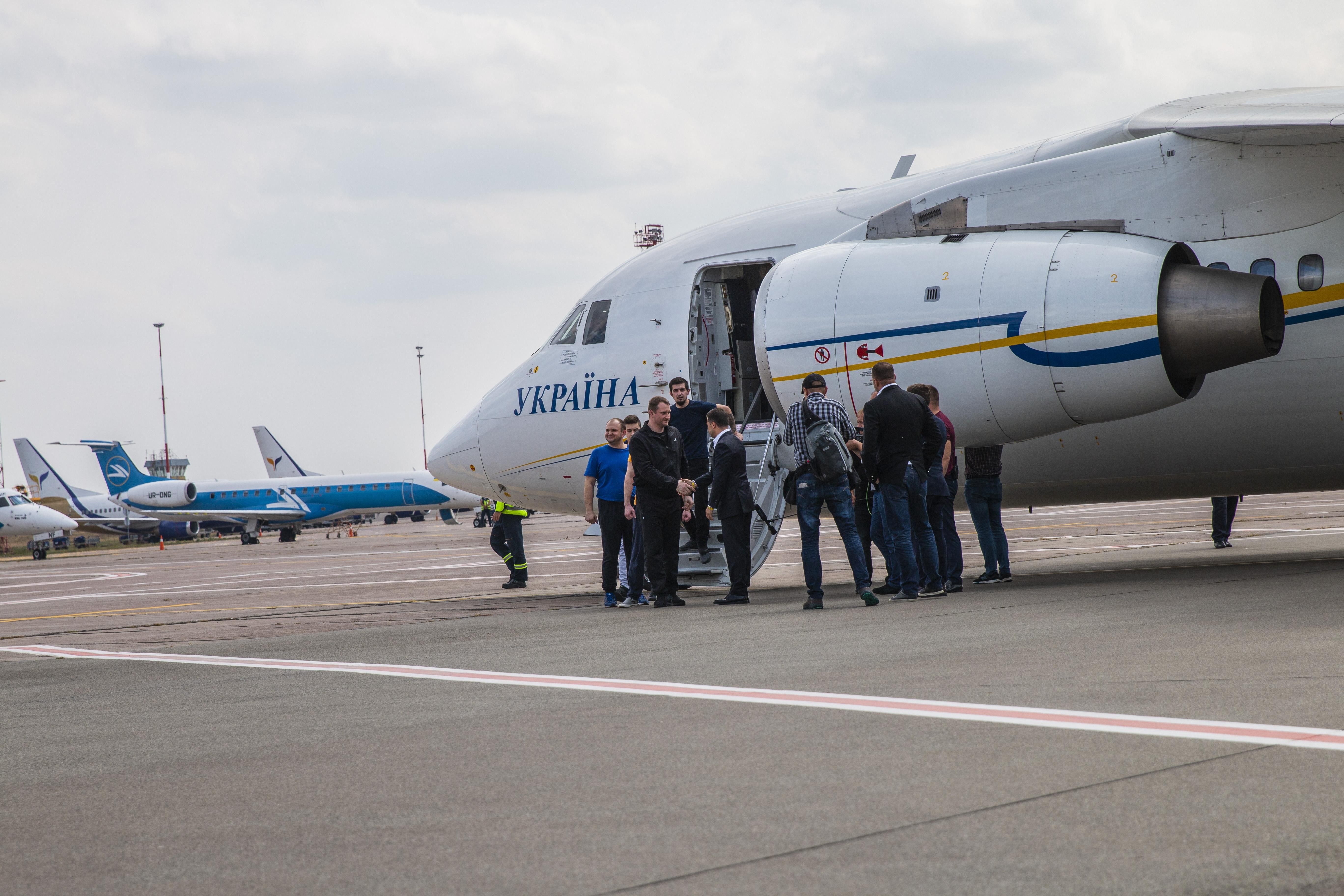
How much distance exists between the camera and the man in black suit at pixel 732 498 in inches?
412

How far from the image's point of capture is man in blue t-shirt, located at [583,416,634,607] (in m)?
11.9

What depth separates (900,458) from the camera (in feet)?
32.1

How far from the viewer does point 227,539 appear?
2667 inches

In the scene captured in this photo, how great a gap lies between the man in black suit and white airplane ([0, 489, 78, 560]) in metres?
38.8

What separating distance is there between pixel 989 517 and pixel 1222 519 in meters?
6.03

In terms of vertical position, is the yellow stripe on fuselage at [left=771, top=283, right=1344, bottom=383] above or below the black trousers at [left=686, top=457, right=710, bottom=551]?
above

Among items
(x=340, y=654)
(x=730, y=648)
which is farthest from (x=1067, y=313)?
(x=340, y=654)

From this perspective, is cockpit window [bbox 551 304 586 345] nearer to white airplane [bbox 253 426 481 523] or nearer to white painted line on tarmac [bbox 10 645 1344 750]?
white painted line on tarmac [bbox 10 645 1344 750]

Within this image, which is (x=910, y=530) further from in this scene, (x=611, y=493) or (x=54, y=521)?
(x=54, y=521)

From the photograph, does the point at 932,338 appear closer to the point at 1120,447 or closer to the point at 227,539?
the point at 1120,447

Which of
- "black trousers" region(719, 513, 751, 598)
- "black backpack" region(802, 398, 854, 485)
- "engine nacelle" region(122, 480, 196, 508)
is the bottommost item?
"black trousers" region(719, 513, 751, 598)

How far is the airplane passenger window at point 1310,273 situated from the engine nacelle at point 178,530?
6345 cm

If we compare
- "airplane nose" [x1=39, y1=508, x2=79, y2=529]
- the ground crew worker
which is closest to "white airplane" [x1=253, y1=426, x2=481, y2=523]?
"airplane nose" [x1=39, y1=508, x2=79, y2=529]

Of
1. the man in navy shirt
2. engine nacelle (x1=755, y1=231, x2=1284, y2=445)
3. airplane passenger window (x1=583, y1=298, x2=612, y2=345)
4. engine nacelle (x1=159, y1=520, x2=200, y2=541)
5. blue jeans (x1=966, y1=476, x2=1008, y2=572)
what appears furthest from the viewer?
engine nacelle (x1=159, y1=520, x2=200, y2=541)
